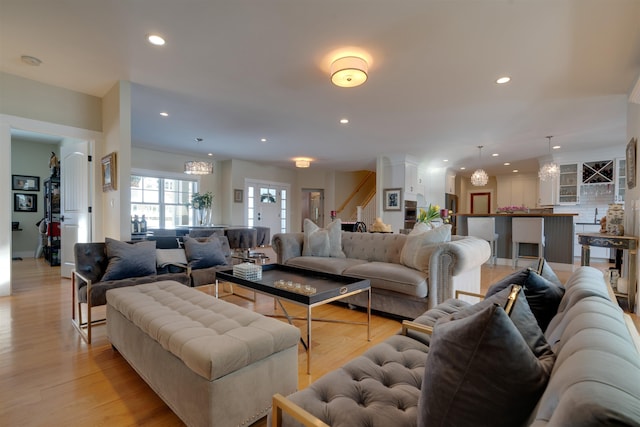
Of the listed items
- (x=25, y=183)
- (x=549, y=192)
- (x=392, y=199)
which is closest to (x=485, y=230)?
(x=392, y=199)

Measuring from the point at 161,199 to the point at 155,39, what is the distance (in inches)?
217

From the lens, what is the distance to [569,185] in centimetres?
752

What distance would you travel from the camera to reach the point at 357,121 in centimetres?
498

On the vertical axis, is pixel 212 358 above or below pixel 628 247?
below

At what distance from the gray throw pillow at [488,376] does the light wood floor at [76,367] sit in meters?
1.22

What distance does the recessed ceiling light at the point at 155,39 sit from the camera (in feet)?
8.64

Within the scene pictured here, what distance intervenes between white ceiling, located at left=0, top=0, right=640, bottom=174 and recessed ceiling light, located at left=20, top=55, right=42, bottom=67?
7 cm

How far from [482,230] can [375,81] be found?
14.5 feet

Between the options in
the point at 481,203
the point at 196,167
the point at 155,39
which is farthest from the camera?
the point at 481,203

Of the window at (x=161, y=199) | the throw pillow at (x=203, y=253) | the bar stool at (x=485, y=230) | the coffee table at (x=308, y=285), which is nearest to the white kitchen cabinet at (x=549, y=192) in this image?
the bar stool at (x=485, y=230)

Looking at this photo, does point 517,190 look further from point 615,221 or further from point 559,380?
point 559,380

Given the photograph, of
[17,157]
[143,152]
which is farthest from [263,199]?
[17,157]

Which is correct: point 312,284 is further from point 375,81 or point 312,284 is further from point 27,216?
point 27,216

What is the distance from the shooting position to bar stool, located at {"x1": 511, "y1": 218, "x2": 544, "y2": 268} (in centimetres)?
573
